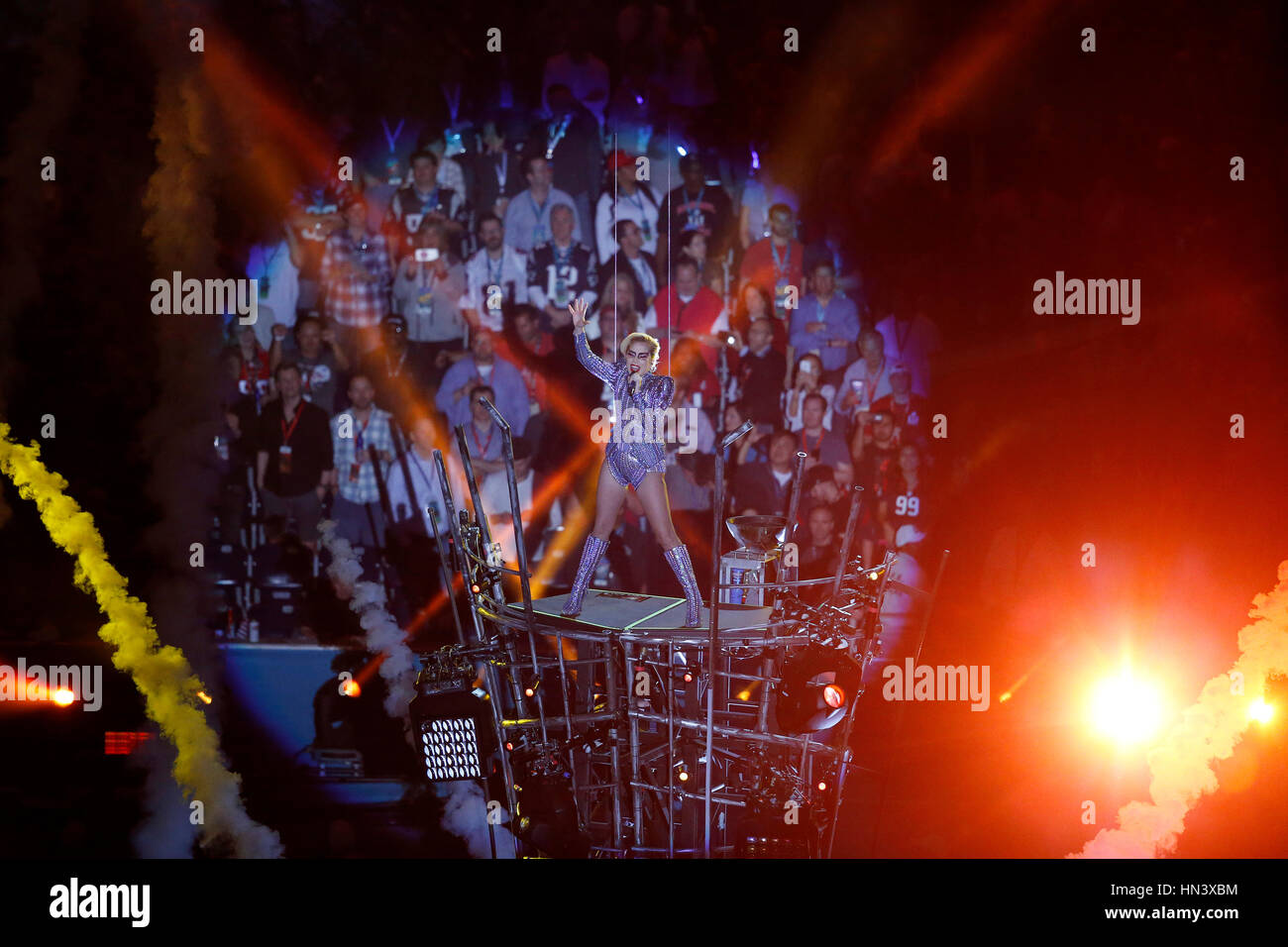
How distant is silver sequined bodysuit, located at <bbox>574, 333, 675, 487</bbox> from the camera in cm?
640

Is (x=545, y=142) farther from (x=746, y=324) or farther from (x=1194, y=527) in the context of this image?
(x=1194, y=527)

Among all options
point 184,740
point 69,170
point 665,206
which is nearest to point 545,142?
point 665,206

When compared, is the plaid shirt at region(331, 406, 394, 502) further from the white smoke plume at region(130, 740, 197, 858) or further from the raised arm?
the raised arm

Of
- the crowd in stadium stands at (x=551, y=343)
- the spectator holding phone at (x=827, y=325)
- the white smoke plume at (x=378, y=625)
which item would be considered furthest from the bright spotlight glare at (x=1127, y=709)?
the white smoke plume at (x=378, y=625)

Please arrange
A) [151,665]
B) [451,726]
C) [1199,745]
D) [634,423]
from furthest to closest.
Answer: [151,665] → [1199,745] → [634,423] → [451,726]

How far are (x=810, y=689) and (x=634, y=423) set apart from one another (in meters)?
1.80

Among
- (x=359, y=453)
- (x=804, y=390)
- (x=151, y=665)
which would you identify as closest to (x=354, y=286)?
(x=359, y=453)

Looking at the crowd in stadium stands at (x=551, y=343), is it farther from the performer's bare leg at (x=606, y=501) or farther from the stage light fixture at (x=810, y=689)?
the stage light fixture at (x=810, y=689)

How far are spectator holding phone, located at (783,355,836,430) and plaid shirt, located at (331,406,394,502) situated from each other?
140 inches

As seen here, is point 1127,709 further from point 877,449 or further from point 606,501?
point 606,501

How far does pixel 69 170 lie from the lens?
9.42m

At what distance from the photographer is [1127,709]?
8508mm

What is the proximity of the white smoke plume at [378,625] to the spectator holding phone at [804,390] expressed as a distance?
3786 millimetres

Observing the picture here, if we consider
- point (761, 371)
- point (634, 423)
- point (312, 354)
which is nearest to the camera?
point (634, 423)
